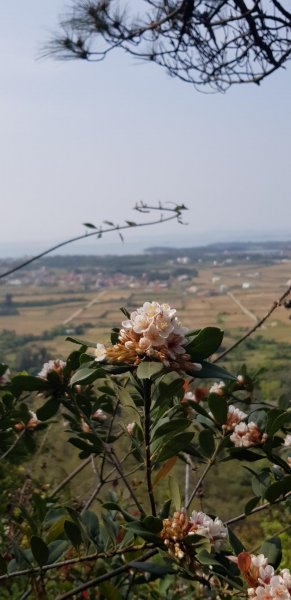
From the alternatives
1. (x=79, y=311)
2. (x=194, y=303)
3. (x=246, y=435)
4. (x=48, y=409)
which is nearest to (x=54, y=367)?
(x=48, y=409)

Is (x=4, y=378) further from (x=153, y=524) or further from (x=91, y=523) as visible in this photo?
(x=153, y=524)

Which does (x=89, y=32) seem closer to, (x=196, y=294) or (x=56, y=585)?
(x=56, y=585)

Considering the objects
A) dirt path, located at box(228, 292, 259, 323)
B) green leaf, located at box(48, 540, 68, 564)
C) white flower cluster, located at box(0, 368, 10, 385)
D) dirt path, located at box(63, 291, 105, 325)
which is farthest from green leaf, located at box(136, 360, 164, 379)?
dirt path, located at box(63, 291, 105, 325)

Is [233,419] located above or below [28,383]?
below

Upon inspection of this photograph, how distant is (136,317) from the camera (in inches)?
26.8

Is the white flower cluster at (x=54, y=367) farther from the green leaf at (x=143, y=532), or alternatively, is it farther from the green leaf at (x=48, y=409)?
the green leaf at (x=143, y=532)

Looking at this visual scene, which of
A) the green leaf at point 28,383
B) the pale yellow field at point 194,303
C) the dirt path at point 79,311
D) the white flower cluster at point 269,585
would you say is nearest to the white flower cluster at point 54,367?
the green leaf at point 28,383

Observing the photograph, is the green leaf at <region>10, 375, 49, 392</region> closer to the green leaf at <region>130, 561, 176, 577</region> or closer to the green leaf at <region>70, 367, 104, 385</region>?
the green leaf at <region>70, 367, 104, 385</region>

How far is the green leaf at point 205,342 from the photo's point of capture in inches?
25.8

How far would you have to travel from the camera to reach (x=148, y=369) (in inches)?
24.3

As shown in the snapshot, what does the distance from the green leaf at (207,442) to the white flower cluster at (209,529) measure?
285 mm

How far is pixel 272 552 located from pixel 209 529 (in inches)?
3.6

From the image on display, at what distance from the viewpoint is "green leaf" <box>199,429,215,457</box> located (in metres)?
1.01

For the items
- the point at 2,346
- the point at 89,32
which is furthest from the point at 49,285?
the point at 89,32
